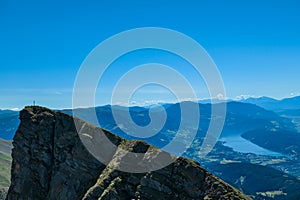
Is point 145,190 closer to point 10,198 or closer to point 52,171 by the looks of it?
point 52,171

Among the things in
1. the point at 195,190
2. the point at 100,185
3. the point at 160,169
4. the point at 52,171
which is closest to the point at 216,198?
the point at 195,190

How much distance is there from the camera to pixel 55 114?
59812 millimetres

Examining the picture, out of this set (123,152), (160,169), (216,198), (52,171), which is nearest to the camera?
(216,198)

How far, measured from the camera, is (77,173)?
53625mm

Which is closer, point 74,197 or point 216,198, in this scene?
point 216,198

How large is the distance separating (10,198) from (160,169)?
101ft

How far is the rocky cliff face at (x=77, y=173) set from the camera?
1838 inches

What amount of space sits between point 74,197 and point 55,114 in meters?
15.7

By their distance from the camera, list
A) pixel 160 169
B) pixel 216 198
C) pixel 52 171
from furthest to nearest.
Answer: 1. pixel 52 171
2. pixel 160 169
3. pixel 216 198

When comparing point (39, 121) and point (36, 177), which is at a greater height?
point (39, 121)

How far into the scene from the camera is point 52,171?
5719cm

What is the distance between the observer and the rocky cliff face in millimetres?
46688

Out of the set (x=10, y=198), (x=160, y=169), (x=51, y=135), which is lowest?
(x=10, y=198)

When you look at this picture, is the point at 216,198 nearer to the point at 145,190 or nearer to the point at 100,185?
the point at 145,190
